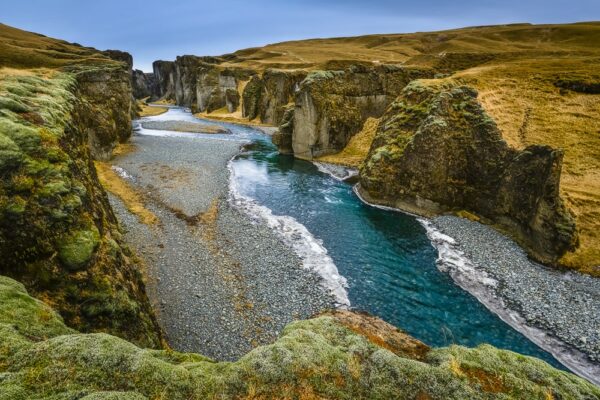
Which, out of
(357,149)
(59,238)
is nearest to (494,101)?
(357,149)

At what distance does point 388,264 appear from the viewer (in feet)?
85.8

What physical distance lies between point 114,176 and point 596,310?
156 ft

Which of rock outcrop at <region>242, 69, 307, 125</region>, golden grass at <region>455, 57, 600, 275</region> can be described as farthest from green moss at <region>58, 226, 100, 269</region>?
rock outcrop at <region>242, 69, 307, 125</region>

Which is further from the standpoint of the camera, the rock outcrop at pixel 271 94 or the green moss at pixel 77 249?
the rock outcrop at pixel 271 94

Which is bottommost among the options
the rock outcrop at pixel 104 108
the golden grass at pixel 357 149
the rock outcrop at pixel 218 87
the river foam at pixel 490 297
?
the river foam at pixel 490 297

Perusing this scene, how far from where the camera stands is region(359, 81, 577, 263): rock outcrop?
92.2ft

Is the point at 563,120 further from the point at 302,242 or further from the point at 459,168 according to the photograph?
the point at 302,242

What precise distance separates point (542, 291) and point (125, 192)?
127 feet

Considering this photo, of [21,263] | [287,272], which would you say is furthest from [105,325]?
[287,272]

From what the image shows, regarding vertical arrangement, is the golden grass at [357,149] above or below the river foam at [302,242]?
above

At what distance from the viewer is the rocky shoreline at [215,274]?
17906 mm

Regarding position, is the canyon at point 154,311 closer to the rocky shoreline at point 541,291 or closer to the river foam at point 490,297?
the rocky shoreline at point 541,291

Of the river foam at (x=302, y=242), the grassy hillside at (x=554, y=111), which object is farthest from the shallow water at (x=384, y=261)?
the grassy hillside at (x=554, y=111)

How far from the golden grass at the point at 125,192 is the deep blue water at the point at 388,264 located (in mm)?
12219
